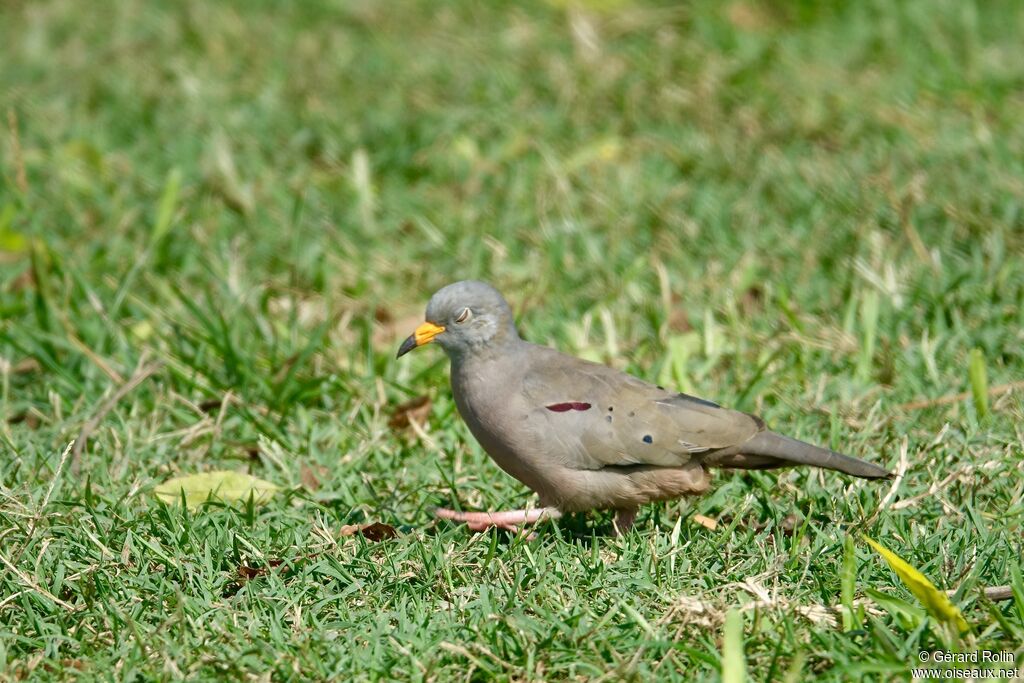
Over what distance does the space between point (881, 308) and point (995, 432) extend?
1124mm

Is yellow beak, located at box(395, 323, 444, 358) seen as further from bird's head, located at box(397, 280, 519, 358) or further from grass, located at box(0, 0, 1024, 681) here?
grass, located at box(0, 0, 1024, 681)

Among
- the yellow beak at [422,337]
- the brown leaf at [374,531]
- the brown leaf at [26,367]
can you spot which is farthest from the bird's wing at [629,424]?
the brown leaf at [26,367]

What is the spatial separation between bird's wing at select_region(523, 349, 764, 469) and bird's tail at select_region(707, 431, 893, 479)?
5 centimetres

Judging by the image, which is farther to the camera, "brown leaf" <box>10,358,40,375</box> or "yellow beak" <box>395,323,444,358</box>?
"brown leaf" <box>10,358,40,375</box>

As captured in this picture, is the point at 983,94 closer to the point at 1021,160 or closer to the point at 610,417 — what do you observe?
the point at 1021,160

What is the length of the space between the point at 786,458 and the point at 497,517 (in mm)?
963

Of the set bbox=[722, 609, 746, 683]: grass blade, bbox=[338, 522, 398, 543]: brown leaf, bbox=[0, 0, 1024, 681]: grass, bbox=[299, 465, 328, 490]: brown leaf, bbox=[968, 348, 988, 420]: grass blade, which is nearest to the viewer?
bbox=[722, 609, 746, 683]: grass blade

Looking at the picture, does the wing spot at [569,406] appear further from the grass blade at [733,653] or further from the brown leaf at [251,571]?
the grass blade at [733,653]

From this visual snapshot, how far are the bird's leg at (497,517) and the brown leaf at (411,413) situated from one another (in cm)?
82

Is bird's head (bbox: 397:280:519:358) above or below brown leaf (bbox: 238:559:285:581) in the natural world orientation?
above

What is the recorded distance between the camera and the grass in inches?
147

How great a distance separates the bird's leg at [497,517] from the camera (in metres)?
4.32

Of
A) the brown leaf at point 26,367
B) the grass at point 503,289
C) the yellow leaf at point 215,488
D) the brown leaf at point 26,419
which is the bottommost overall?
the brown leaf at point 26,419

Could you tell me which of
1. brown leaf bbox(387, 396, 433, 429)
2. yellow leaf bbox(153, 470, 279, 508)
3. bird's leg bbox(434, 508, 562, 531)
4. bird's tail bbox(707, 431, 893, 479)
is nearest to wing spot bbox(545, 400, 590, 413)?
bird's leg bbox(434, 508, 562, 531)
